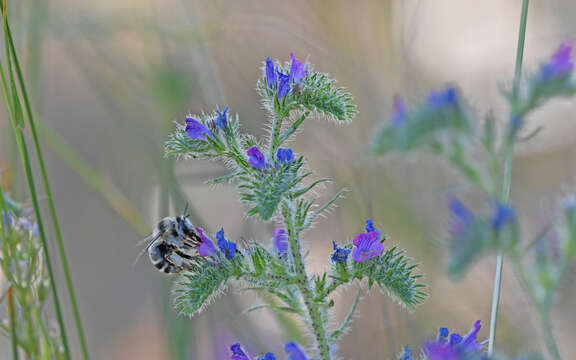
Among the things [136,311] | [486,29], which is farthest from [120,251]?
[486,29]

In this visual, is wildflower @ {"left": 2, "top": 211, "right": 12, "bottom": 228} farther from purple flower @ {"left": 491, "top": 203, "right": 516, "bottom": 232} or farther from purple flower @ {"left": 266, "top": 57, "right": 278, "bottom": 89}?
purple flower @ {"left": 491, "top": 203, "right": 516, "bottom": 232}

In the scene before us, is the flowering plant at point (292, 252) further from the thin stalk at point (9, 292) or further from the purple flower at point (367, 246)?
the thin stalk at point (9, 292)

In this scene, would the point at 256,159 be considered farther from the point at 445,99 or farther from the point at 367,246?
the point at 445,99

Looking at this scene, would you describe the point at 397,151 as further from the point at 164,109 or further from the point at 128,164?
the point at 128,164

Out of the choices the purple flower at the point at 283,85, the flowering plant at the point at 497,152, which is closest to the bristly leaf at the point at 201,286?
the purple flower at the point at 283,85

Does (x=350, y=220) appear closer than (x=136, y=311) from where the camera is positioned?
Yes

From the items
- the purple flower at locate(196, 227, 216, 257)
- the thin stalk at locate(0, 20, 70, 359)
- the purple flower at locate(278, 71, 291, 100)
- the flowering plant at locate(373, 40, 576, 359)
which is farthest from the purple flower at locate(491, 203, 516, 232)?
the thin stalk at locate(0, 20, 70, 359)
